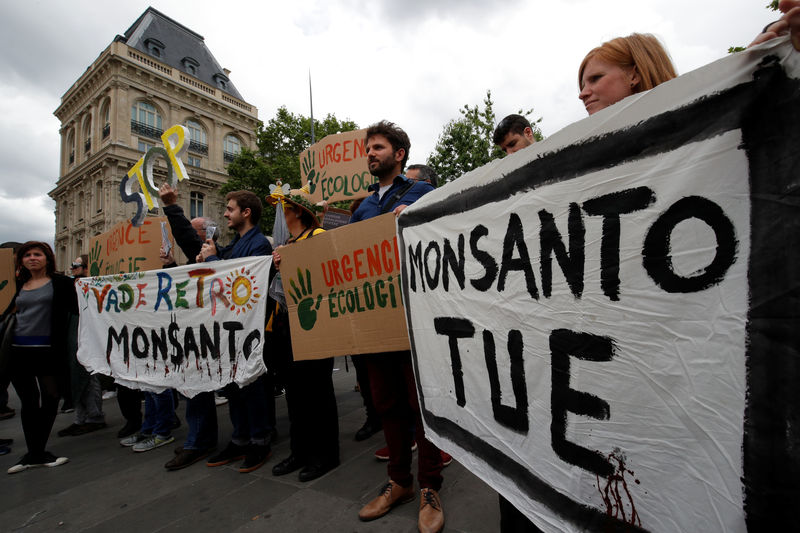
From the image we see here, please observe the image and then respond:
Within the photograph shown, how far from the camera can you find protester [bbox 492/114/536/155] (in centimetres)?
260

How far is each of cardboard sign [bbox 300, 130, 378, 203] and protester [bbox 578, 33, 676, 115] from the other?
3288mm

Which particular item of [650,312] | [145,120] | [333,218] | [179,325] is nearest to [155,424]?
[179,325]

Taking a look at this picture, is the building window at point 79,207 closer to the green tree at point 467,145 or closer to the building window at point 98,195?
the building window at point 98,195

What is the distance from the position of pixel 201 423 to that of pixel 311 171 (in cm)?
306

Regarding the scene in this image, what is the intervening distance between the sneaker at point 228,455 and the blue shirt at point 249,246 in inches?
58.6

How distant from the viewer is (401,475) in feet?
6.97

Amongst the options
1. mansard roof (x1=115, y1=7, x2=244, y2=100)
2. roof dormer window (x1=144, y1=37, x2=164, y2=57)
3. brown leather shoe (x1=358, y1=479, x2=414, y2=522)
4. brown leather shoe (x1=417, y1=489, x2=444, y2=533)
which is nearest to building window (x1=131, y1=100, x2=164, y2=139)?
mansard roof (x1=115, y1=7, x2=244, y2=100)

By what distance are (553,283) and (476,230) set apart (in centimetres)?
40

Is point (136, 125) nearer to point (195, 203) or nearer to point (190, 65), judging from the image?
point (195, 203)

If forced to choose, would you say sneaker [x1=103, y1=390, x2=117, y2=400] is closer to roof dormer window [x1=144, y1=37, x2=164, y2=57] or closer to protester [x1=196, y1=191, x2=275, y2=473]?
protester [x1=196, y1=191, x2=275, y2=473]

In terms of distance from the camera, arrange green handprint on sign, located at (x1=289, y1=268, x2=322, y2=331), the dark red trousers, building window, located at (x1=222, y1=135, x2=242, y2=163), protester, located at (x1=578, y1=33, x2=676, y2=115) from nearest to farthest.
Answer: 1. protester, located at (x1=578, y1=33, x2=676, y2=115)
2. the dark red trousers
3. green handprint on sign, located at (x1=289, y1=268, x2=322, y2=331)
4. building window, located at (x1=222, y1=135, x2=242, y2=163)

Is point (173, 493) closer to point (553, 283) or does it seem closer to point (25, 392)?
point (25, 392)

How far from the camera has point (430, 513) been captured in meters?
1.91

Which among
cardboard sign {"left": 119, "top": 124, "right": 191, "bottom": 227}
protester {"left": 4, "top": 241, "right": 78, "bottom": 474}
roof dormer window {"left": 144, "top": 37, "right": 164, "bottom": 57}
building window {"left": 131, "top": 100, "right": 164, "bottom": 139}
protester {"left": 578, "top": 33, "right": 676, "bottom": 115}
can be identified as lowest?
protester {"left": 4, "top": 241, "right": 78, "bottom": 474}
